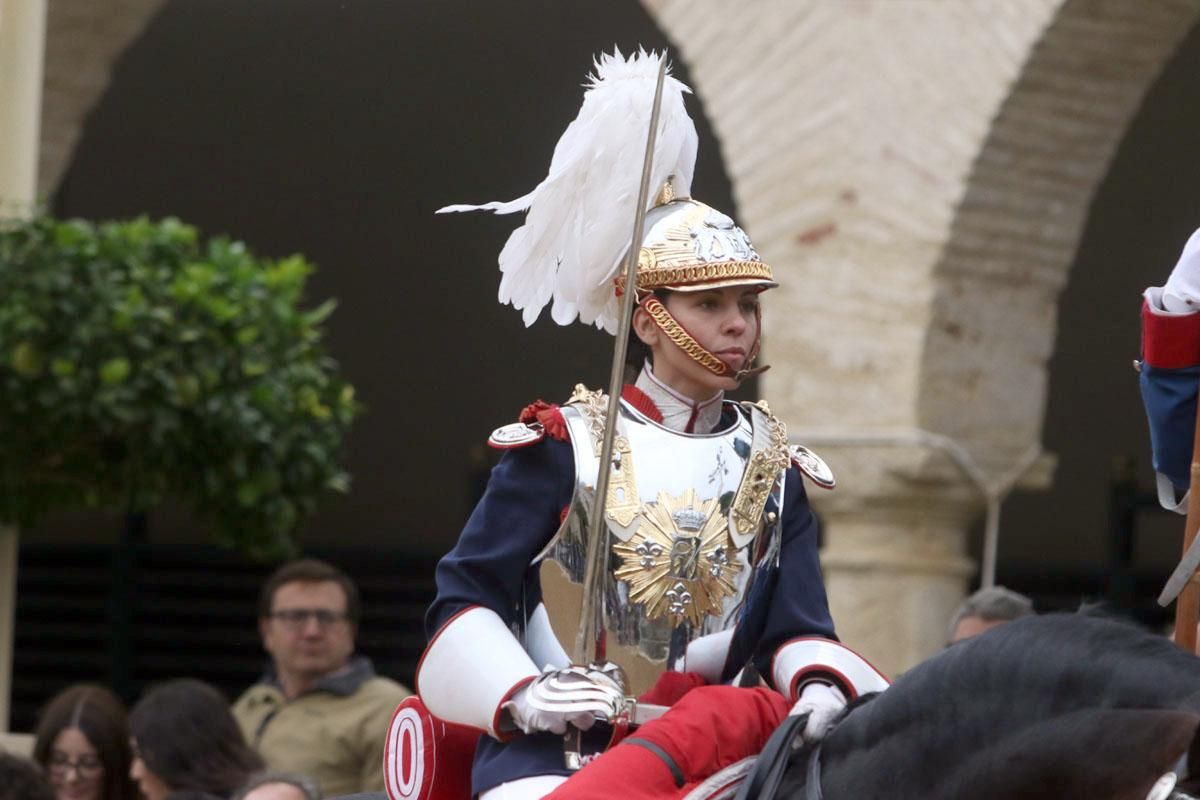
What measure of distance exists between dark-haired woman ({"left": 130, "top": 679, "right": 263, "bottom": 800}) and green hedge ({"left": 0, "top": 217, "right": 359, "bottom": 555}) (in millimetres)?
1123

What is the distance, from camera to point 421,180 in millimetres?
12055

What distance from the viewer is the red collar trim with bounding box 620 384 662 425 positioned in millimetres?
3650

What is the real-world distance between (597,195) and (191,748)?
2540 mm

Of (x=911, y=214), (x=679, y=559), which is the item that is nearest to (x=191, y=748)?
(x=679, y=559)

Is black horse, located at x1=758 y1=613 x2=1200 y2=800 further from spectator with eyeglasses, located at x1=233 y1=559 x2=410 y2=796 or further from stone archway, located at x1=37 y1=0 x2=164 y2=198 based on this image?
stone archway, located at x1=37 y1=0 x2=164 y2=198

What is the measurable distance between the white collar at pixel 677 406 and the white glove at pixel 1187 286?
69 cm

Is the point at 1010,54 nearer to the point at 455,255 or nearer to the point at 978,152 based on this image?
the point at 978,152

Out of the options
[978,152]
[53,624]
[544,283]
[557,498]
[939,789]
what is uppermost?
[978,152]

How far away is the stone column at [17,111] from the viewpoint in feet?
20.9

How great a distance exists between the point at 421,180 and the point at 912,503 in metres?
4.64

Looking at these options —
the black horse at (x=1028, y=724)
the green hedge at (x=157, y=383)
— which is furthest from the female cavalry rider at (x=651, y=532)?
the green hedge at (x=157, y=383)

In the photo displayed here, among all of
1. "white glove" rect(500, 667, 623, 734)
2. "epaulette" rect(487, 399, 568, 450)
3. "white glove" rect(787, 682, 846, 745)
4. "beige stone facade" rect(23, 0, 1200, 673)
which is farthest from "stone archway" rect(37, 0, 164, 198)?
"white glove" rect(787, 682, 846, 745)

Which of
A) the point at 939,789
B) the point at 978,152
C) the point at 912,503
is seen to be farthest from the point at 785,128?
the point at 939,789

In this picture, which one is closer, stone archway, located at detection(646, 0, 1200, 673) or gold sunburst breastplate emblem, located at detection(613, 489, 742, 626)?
gold sunburst breastplate emblem, located at detection(613, 489, 742, 626)
